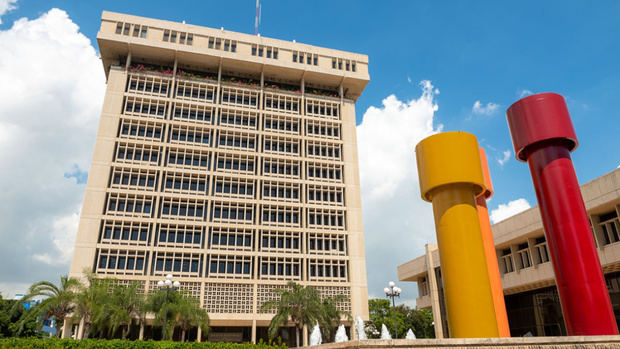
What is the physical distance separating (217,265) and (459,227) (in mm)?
39006

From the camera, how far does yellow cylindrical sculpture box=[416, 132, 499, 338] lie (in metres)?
13.6

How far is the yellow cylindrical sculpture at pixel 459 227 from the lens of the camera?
535 inches

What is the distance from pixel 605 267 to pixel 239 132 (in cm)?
4093

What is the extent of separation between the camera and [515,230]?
34.0 m

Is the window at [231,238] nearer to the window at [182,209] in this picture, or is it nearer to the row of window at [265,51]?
the window at [182,209]

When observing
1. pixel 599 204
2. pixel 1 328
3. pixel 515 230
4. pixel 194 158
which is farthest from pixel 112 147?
pixel 599 204

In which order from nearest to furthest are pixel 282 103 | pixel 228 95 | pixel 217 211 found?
pixel 217 211 → pixel 228 95 → pixel 282 103

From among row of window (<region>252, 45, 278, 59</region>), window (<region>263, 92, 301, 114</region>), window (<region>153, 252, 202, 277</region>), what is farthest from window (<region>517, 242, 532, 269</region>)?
row of window (<region>252, 45, 278, 59</region>)

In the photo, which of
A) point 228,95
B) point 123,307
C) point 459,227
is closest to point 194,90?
point 228,95

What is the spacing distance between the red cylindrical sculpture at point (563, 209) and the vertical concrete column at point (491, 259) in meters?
2.06

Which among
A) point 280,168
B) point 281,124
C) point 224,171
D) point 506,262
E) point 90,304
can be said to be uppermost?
point 281,124

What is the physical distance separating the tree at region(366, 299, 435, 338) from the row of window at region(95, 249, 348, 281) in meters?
36.4

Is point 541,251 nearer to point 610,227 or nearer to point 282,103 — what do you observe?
point 610,227

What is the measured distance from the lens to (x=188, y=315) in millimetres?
37406
